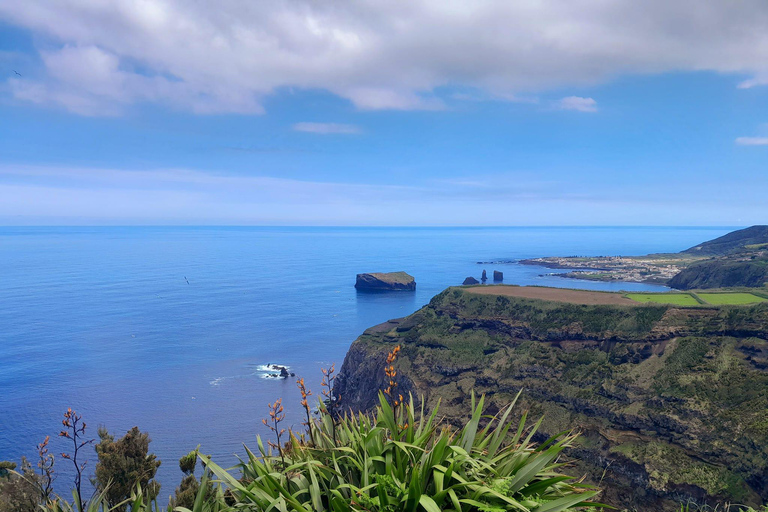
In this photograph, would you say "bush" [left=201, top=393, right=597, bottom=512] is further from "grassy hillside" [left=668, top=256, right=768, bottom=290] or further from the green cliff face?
"grassy hillside" [left=668, top=256, right=768, bottom=290]

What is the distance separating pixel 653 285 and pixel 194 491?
191 meters

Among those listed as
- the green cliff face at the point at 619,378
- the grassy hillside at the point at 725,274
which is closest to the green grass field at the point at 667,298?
the green cliff face at the point at 619,378

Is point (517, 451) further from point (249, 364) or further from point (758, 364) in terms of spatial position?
point (249, 364)

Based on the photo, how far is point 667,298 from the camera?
78.6 metres

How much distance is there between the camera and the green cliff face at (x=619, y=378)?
4538 centimetres

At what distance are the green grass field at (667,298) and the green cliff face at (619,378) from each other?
7178 millimetres

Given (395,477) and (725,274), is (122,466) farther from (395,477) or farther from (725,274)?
(725,274)

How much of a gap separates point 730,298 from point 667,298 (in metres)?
9.20

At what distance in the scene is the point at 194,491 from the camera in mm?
15180

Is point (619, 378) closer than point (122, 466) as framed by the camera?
No

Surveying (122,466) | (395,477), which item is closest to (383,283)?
(122,466)

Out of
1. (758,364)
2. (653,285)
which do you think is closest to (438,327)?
(758,364)

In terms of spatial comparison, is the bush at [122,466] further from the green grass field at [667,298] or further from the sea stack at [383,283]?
the sea stack at [383,283]

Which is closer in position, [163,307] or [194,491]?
[194,491]
